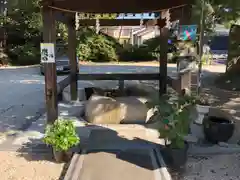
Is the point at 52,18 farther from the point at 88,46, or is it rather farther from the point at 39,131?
the point at 88,46

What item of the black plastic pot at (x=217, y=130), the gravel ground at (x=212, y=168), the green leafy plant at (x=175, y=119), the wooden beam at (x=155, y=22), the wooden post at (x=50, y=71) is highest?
the wooden beam at (x=155, y=22)

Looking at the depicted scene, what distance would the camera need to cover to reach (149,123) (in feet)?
19.7

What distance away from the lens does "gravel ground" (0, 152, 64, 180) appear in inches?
152

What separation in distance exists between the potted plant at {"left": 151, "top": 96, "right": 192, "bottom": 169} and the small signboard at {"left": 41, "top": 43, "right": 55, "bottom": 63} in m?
1.50

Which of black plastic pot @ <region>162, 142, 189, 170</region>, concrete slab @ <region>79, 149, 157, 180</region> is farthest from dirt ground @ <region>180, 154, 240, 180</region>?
concrete slab @ <region>79, 149, 157, 180</region>

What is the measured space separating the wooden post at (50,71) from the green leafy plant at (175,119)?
4.64 feet

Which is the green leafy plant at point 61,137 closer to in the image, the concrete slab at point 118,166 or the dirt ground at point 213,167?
the concrete slab at point 118,166

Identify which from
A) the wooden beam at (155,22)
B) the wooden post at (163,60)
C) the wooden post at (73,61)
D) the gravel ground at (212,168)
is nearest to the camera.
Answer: the gravel ground at (212,168)

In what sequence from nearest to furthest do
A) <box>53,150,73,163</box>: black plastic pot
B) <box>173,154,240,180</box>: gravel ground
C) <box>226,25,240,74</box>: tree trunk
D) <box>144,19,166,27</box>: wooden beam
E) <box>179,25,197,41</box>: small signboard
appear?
<box>173,154,240,180</box>: gravel ground, <box>53,150,73,163</box>: black plastic pot, <box>179,25,197,41</box>: small signboard, <box>144,19,166,27</box>: wooden beam, <box>226,25,240,74</box>: tree trunk

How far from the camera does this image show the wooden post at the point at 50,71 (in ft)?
13.9

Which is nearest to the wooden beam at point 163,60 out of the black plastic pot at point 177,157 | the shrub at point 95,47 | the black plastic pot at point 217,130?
the black plastic pot at point 217,130

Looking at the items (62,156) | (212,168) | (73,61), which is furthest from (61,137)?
(73,61)

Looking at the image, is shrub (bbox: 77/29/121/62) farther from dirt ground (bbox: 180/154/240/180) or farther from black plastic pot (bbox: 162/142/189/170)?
black plastic pot (bbox: 162/142/189/170)

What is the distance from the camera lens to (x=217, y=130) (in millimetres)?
4754
